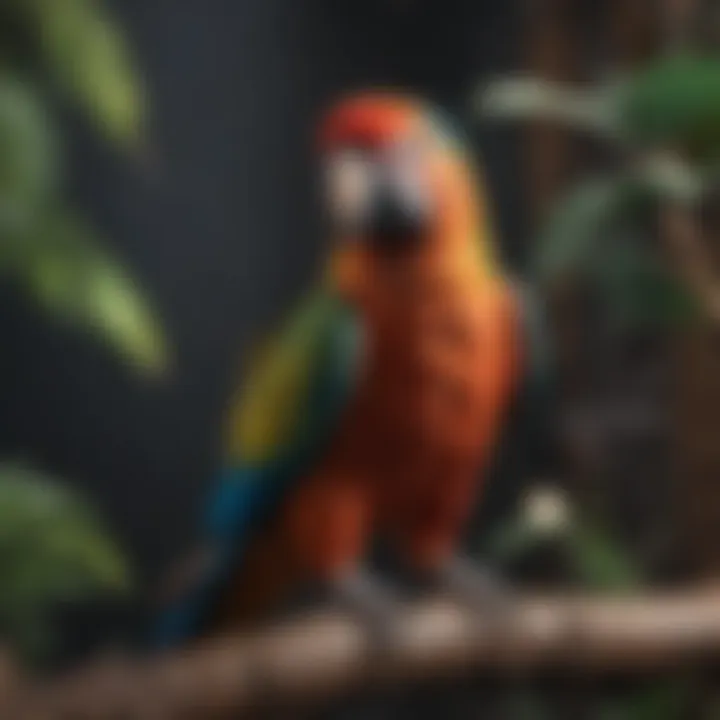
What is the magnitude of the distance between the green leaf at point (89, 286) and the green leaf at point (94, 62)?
0.20 ft

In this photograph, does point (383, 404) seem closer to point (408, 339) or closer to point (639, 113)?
point (408, 339)

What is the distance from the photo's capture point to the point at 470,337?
2.73ft

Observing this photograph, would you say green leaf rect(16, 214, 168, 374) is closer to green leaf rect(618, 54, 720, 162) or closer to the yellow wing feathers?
the yellow wing feathers

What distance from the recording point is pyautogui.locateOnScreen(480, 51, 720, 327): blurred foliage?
0.82 metres

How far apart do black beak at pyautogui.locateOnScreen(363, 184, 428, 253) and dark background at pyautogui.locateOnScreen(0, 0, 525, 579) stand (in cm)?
9

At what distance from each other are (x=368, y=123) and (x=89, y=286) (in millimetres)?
185

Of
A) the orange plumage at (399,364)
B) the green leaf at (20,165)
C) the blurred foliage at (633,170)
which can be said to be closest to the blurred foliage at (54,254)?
the green leaf at (20,165)

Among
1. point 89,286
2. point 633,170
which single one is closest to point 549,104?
point 633,170

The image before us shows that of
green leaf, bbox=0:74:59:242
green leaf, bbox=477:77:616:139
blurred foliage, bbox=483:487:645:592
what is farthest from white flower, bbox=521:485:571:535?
green leaf, bbox=0:74:59:242

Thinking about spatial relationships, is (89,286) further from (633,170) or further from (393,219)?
(633,170)

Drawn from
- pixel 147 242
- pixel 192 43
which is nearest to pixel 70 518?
pixel 147 242

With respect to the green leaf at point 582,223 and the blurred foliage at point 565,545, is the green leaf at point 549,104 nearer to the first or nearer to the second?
the green leaf at point 582,223

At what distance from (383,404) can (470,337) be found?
6cm

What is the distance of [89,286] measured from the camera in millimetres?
882
